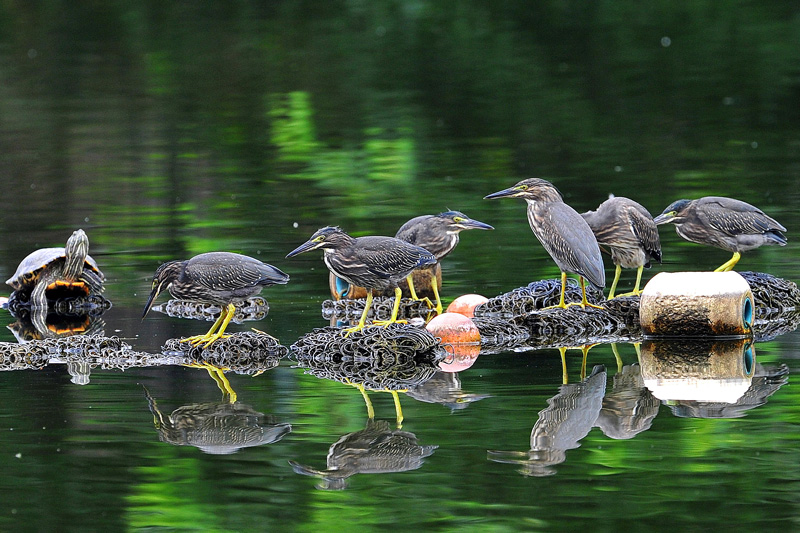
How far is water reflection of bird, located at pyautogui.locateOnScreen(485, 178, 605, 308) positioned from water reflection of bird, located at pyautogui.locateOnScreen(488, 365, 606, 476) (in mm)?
1667

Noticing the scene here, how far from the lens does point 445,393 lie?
9.92 m

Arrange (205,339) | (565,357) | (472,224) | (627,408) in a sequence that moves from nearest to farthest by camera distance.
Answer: (627,408)
(565,357)
(205,339)
(472,224)

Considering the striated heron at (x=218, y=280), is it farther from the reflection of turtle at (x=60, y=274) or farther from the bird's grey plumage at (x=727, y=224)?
the bird's grey plumage at (x=727, y=224)

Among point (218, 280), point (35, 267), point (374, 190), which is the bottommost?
point (374, 190)

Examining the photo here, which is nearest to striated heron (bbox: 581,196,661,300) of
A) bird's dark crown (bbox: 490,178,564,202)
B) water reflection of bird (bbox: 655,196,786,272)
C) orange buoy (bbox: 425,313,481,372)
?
water reflection of bird (bbox: 655,196,786,272)

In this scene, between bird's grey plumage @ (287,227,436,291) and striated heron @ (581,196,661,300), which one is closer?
bird's grey plumage @ (287,227,436,291)

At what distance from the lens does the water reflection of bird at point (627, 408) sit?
29.0ft

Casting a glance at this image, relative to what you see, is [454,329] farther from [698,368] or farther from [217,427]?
[217,427]

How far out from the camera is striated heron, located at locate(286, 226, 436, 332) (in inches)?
450

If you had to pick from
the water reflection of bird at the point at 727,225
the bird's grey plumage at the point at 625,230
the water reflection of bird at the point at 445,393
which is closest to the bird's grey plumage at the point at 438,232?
the bird's grey plumage at the point at 625,230

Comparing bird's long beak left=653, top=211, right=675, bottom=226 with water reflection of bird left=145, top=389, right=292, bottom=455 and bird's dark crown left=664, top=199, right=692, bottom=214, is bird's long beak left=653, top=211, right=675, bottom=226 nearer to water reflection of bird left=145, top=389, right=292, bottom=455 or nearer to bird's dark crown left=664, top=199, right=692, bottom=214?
bird's dark crown left=664, top=199, right=692, bottom=214

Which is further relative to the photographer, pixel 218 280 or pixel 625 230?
pixel 625 230

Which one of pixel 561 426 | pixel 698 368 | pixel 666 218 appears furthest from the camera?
pixel 666 218


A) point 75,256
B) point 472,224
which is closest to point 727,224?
point 472,224
